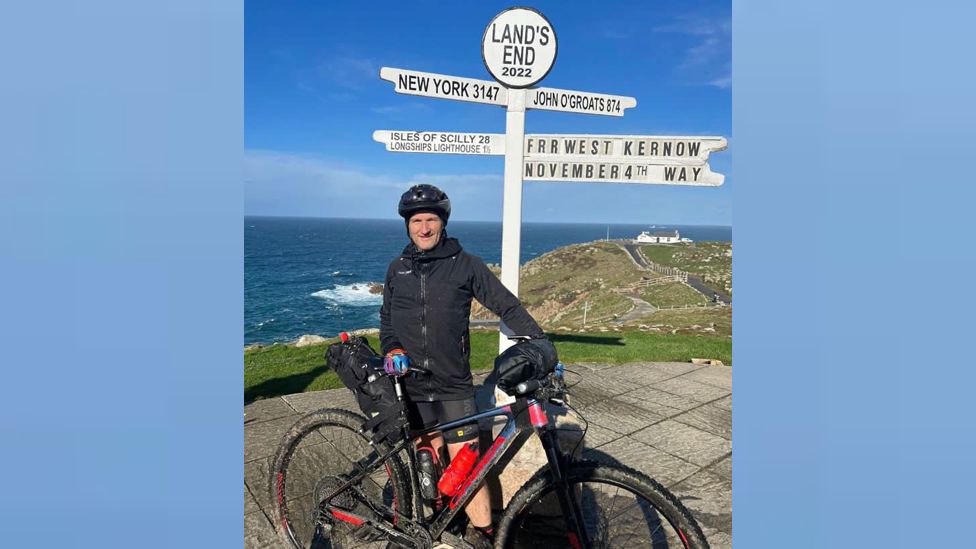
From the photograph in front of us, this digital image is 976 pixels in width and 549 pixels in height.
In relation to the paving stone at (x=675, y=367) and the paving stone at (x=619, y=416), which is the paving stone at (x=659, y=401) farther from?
the paving stone at (x=675, y=367)

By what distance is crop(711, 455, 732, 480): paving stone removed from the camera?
3980 millimetres

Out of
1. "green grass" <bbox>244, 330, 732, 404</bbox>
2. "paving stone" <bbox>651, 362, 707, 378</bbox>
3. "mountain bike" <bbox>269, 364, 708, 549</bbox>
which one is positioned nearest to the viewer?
"mountain bike" <bbox>269, 364, 708, 549</bbox>

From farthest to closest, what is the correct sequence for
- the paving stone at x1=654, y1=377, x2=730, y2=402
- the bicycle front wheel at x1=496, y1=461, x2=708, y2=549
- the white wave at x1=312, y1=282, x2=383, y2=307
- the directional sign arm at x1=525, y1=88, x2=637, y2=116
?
the white wave at x1=312, y1=282, x2=383, y2=307
the paving stone at x1=654, y1=377, x2=730, y2=402
the directional sign arm at x1=525, y1=88, x2=637, y2=116
the bicycle front wheel at x1=496, y1=461, x2=708, y2=549

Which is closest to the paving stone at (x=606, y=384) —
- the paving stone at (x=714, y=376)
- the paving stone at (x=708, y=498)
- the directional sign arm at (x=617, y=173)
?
the paving stone at (x=714, y=376)

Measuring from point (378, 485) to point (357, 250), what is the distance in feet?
427

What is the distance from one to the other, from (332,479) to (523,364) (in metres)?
1.66

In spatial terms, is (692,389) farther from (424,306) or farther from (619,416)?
(424,306)

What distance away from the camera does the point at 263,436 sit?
467cm

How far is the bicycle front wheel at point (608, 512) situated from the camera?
2.13m

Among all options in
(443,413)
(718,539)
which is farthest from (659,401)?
(443,413)

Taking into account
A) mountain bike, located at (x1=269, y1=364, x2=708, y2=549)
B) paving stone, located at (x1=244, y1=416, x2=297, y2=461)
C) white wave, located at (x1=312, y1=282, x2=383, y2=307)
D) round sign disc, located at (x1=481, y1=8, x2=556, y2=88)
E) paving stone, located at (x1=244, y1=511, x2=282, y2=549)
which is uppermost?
round sign disc, located at (x1=481, y1=8, x2=556, y2=88)

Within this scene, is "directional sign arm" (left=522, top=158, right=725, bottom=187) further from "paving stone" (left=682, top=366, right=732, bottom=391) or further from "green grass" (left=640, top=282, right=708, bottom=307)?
"green grass" (left=640, top=282, right=708, bottom=307)

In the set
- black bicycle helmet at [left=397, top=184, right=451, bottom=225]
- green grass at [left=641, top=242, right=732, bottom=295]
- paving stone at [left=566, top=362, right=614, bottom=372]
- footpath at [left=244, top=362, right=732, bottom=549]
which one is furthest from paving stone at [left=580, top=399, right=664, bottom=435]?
green grass at [left=641, top=242, right=732, bottom=295]

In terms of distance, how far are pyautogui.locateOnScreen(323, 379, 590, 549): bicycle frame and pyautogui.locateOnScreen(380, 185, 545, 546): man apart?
0.15m
